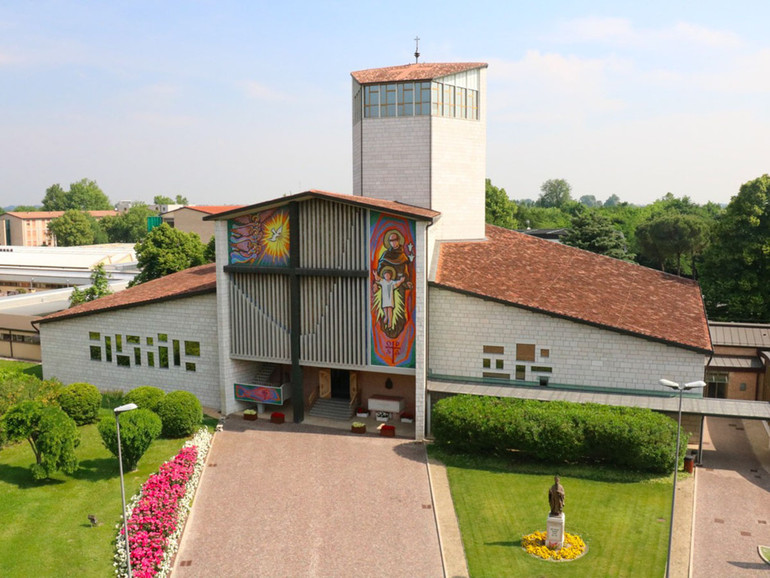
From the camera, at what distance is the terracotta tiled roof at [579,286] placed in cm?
3206

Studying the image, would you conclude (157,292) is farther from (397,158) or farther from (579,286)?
(579,286)

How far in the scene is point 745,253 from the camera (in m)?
44.6

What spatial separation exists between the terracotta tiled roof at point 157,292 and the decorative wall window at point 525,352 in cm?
1710

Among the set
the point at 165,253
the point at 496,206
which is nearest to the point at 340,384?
the point at 165,253

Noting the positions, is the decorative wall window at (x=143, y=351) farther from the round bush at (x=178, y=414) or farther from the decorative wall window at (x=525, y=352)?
the decorative wall window at (x=525, y=352)

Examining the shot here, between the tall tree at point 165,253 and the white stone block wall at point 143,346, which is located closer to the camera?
the white stone block wall at point 143,346

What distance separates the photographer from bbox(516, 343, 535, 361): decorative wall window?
109ft

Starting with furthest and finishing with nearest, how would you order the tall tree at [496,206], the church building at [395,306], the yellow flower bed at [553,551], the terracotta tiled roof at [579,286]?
the tall tree at [496,206] → the church building at [395,306] → the terracotta tiled roof at [579,286] → the yellow flower bed at [553,551]

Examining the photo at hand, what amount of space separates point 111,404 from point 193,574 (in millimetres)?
19740

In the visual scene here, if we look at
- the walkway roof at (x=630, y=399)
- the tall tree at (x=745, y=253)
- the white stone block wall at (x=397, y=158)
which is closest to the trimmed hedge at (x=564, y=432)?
the walkway roof at (x=630, y=399)

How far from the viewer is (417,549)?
23188 mm

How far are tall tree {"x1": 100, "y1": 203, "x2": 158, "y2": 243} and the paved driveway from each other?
152 metres

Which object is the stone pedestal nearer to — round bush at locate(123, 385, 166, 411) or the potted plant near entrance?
the potted plant near entrance

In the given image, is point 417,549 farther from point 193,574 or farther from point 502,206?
point 502,206
